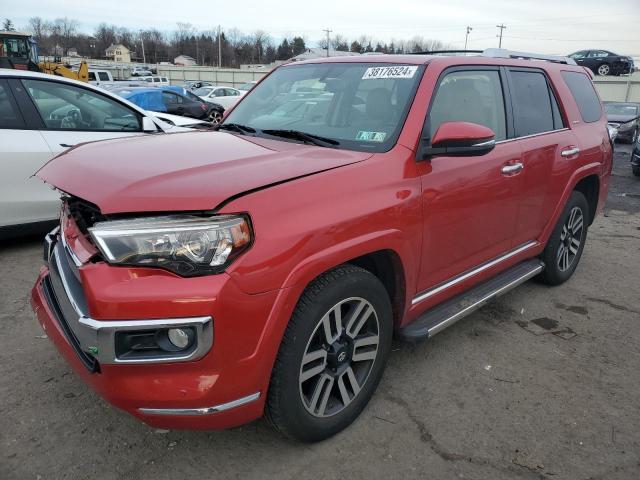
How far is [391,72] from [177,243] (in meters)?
1.82

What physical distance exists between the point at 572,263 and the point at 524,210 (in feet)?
4.98

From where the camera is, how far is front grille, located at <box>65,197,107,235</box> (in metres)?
2.25

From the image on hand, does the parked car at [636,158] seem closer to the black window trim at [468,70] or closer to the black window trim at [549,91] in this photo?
the black window trim at [549,91]

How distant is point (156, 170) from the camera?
2.23 metres

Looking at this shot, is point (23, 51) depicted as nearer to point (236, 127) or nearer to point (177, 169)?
point (236, 127)

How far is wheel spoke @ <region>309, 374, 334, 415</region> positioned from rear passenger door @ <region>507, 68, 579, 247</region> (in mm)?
1917

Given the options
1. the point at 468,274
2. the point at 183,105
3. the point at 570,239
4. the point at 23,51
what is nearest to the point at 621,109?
the point at 183,105

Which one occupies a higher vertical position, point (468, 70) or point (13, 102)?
point (468, 70)

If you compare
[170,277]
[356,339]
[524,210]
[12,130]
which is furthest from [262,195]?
[12,130]

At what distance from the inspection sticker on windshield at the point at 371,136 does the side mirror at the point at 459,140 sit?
0.77ft

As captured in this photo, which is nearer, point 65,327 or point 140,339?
point 140,339

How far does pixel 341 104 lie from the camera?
123 inches

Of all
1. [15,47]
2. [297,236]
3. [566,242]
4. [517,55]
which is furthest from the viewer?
[15,47]

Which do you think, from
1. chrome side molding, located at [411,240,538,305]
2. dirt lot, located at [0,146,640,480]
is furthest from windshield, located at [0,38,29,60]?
chrome side molding, located at [411,240,538,305]
